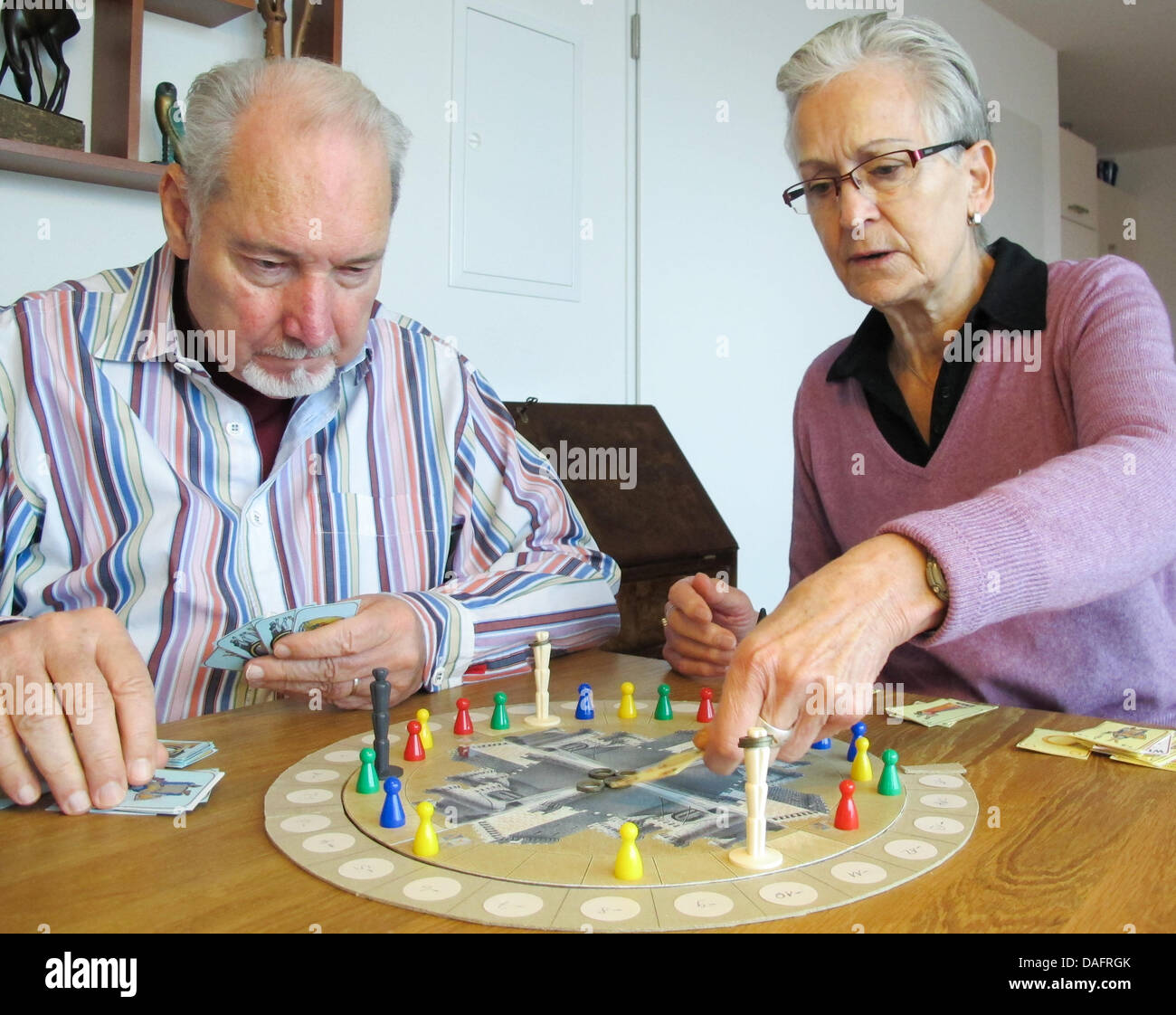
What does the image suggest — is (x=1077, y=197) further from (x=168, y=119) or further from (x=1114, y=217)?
(x=168, y=119)

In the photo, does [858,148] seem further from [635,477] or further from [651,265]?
[651,265]

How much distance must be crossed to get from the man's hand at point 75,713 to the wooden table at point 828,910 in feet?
0.10

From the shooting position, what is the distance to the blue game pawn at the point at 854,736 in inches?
38.1

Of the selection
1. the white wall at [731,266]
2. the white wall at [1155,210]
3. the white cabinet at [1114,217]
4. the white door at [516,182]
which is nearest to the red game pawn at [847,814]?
the white door at [516,182]

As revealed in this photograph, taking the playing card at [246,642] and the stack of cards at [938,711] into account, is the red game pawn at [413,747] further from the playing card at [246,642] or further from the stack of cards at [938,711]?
the stack of cards at [938,711]

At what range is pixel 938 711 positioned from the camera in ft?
3.76

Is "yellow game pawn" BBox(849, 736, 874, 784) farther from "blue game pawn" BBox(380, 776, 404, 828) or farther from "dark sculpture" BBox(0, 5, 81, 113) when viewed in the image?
"dark sculpture" BBox(0, 5, 81, 113)

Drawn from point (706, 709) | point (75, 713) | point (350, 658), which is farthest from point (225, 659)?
point (706, 709)

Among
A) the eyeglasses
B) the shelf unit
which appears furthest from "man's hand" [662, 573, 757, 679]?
the shelf unit

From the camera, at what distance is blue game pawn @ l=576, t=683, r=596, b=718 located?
111 centimetres

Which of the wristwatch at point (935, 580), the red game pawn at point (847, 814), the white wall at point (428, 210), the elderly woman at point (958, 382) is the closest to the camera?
the red game pawn at point (847, 814)

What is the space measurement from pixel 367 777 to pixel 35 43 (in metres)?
1.97

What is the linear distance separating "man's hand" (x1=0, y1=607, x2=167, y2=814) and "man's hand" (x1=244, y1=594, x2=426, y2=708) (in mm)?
227
